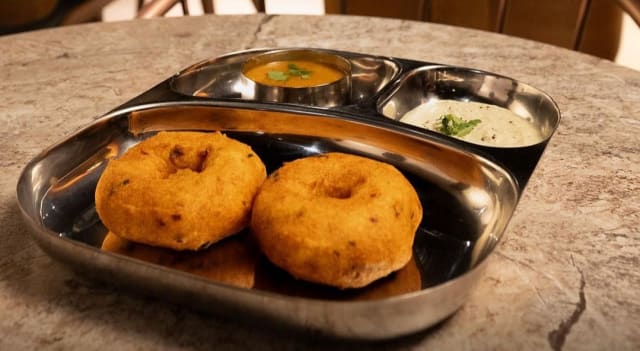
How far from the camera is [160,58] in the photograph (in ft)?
7.59

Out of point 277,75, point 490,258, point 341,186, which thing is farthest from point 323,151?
point 490,258

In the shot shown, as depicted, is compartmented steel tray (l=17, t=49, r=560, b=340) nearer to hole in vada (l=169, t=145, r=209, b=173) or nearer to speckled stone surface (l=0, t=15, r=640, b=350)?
speckled stone surface (l=0, t=15, r=640, b=350)

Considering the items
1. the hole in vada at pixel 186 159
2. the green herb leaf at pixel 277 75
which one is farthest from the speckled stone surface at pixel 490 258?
the green herb leaf at pixel 277 75

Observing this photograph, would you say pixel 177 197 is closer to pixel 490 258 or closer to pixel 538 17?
pixel 490 258

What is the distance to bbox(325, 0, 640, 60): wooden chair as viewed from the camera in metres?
3.43

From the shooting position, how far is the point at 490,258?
0.99 metres

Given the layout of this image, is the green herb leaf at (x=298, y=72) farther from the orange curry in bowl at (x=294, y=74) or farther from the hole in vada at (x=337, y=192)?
the hole in vada at (x=337, y=192)

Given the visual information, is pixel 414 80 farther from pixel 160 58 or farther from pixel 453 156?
pixel 160 58

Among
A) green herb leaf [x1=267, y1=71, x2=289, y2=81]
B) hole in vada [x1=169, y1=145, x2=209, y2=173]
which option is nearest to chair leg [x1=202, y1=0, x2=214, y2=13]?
green herb leaf [x1=267, y1=71, x2=289, y2=81]

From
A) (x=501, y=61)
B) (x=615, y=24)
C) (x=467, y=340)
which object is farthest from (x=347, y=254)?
(x=615, y=24)

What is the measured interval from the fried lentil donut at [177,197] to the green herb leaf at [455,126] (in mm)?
631

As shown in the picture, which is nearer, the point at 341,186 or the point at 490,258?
the point at 490,258

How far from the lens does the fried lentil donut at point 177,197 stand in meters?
1.13

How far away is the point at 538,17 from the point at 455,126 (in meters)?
2.30
